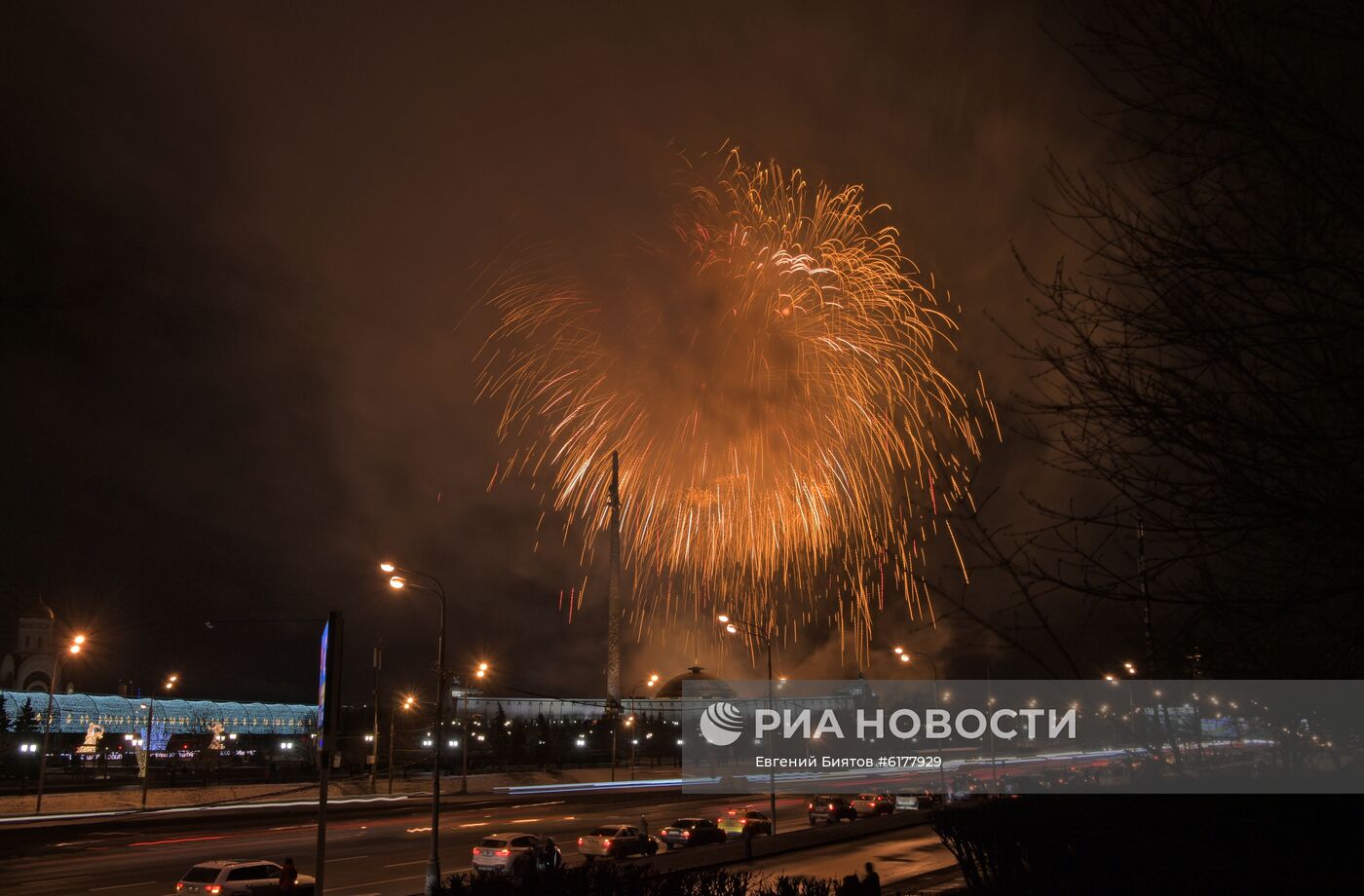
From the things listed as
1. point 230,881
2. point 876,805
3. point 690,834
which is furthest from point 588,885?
point 876,805

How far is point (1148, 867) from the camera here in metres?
5.88

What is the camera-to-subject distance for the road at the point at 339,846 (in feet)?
84.5

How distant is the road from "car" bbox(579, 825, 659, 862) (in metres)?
0.63

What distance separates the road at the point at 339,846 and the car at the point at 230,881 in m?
1.77

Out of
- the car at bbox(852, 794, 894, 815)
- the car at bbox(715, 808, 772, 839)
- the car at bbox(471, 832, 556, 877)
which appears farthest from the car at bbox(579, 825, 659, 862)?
the car at bbox(852, 794, 894, 815)

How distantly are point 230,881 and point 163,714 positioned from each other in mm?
119904

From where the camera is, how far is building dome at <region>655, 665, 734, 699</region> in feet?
432

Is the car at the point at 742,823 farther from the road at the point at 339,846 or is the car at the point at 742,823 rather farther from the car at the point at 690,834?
the road at the point at 339,846

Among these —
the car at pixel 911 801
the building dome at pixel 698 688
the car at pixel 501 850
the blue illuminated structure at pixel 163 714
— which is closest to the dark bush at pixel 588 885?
the car at pixel 501 850

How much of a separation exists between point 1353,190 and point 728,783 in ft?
222

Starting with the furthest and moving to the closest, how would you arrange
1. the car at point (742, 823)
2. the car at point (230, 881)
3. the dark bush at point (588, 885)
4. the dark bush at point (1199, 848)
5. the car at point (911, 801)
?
the car at point (911, 801) < the car at point (742, 823) < the car at point (230, 881) < the dark bush at point (588, 885) < the dark bush at point (1199, 848)

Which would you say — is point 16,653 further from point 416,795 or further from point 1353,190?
point 1353,190

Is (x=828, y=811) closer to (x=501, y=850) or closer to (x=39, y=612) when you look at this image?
(x=501, y=850)

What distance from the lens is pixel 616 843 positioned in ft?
103
